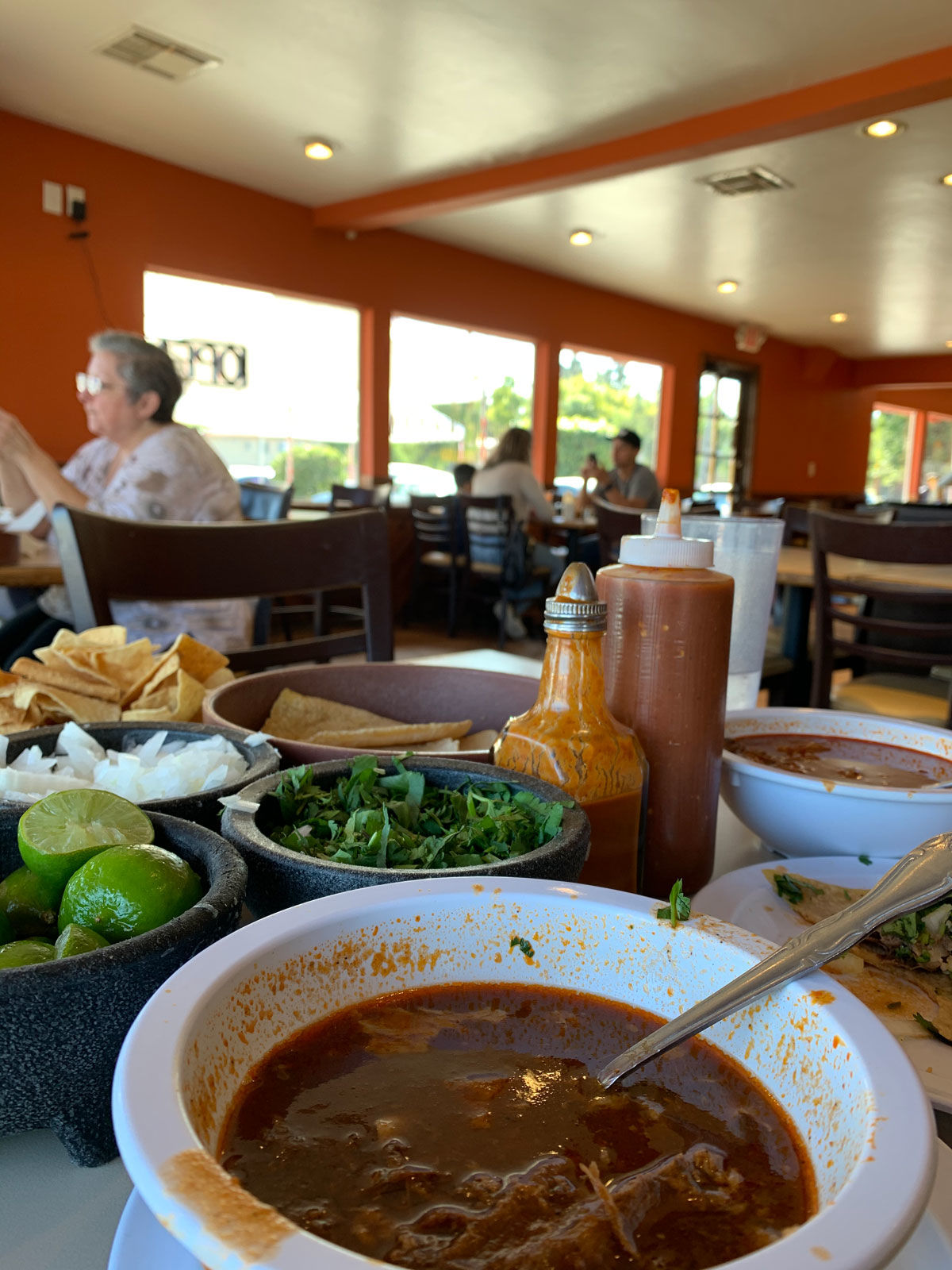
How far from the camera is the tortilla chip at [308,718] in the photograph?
2.92 feet

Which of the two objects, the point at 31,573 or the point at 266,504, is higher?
the point at 266,504

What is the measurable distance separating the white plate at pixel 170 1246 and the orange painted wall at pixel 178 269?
5760mm

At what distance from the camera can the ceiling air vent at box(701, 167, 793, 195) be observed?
6.00 meters

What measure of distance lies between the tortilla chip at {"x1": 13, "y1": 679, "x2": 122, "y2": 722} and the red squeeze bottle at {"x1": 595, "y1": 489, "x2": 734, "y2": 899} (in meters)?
0.48

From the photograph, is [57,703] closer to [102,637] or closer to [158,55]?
[102,637]

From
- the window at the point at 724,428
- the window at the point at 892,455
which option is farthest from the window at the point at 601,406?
the window at the point at 892,455

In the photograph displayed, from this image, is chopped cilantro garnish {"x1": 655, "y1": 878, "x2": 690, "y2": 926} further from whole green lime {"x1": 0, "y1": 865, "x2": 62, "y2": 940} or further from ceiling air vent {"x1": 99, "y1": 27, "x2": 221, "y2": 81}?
ceiling air vent {"x1": 99, "y1": 27, "x2": 221, "y2": 81}

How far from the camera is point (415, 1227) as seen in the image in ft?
1.05

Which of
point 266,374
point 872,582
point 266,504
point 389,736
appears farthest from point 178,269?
point 389,736

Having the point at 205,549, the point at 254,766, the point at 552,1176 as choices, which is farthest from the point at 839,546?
the point at 552,1176

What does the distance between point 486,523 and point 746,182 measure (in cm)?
282

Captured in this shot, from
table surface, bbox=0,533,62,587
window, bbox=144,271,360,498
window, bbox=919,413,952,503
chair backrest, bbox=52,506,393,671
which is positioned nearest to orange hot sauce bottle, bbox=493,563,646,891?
chair backrest, bbox=52,506,393,671

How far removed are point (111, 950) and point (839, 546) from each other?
2.55m

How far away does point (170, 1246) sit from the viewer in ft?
1.15
